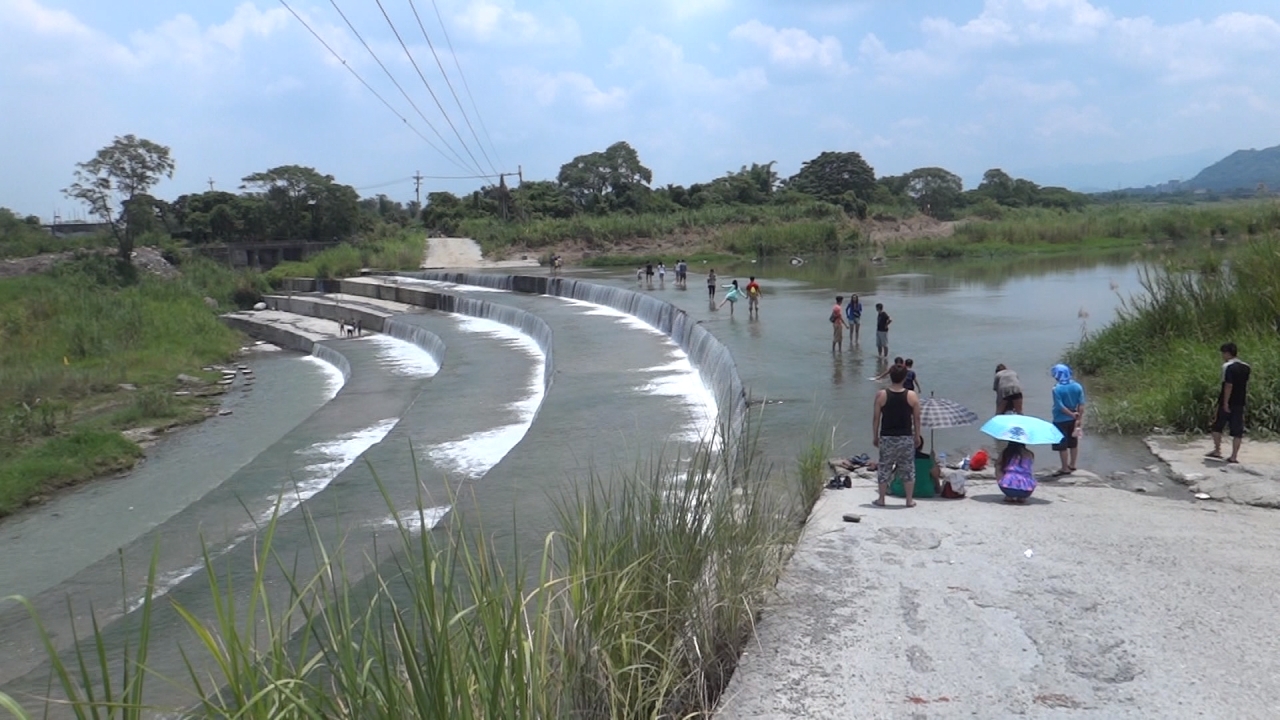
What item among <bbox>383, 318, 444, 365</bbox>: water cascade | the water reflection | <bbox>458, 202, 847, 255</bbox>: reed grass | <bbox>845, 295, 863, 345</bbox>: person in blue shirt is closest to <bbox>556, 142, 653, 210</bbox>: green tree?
<bbox>458, 202, 847, 255</bbox>: reed grass

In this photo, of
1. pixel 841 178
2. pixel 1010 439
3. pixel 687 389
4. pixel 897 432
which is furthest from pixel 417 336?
pixel 841 178

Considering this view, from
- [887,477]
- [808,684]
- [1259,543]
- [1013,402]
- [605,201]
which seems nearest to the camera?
[808,684]

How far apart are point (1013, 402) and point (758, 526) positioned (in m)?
4.64

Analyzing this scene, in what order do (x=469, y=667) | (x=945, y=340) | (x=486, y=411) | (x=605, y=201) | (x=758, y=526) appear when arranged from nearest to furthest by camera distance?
(x=469, y=667) → (x=758, y=526) → (x=486, y=411) → (x=945, y=340) → (x=605, y=201)

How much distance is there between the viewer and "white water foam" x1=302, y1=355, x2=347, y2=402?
24.8m

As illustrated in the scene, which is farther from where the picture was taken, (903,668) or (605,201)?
(605,201)

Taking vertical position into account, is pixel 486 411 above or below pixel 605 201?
below

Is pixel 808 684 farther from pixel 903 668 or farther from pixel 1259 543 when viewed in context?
pixel 1259 543

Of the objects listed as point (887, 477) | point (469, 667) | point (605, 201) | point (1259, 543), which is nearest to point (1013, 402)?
point (887, 477)

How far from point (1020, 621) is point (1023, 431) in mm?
3210

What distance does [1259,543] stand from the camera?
7133 millimetres

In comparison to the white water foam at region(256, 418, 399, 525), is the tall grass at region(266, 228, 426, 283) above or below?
above

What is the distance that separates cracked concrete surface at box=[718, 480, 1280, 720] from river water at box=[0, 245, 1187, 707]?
50.1 inches

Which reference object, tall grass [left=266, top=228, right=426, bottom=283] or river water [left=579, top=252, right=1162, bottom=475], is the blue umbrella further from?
tall grass [left=266, top=228, right=426, bottom=283]
